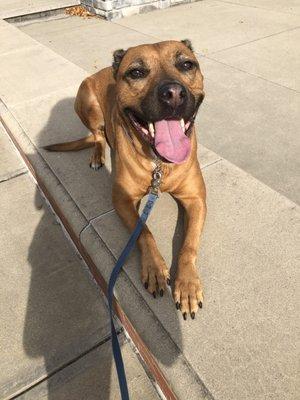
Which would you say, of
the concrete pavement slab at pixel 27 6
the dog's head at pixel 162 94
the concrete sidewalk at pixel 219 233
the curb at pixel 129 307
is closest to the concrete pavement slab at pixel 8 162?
the concrete sidewalk at pixel 219 233

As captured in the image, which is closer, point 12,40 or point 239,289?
point 239,289

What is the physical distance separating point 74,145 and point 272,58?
4.30m

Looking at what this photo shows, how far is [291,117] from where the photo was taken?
4.71 meters

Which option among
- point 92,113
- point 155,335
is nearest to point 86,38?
point 92,113

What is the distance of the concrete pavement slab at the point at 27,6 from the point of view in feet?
29.9

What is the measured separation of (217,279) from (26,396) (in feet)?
4.61

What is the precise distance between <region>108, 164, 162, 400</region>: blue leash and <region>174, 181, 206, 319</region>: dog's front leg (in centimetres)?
28

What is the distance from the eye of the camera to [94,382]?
227cm

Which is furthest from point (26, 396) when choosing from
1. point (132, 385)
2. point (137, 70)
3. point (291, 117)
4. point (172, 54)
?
point (291, 117)

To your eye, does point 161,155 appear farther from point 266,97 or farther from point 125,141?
point 266,97

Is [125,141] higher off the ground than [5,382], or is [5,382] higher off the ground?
[125,141]

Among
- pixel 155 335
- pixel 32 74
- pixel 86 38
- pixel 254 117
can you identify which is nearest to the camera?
pixel 155 335

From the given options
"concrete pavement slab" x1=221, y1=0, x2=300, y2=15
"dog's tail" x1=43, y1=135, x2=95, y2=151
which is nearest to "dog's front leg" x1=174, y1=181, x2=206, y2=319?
"dog's tail" x1=43, y1=135, x2=95, y2=151

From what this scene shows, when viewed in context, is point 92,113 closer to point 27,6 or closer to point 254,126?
point 254,126
